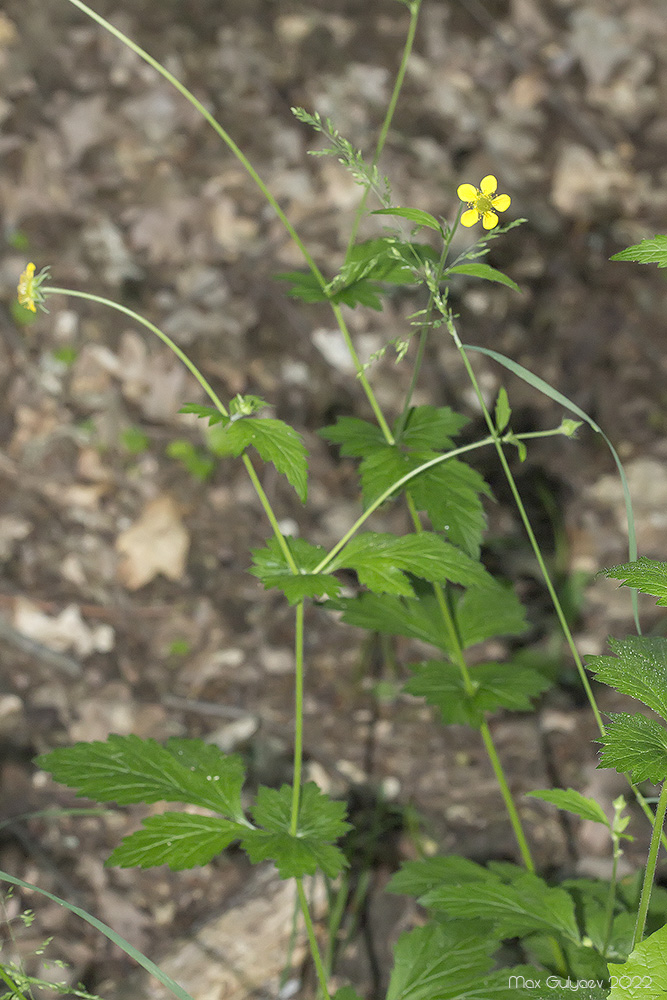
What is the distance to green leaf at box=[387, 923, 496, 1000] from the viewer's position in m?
1.30

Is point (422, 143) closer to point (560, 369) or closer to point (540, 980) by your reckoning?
point (560, 369)

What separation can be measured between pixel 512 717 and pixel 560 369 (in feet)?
4.65

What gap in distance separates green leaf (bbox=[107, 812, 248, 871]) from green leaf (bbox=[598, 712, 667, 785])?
22.3 inches

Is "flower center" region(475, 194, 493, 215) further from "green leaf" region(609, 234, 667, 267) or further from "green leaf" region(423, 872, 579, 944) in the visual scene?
"green leaf" region(423, 872, 579, 944)

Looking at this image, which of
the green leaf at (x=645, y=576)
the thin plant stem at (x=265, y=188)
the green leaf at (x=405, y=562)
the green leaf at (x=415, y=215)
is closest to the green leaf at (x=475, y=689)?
the green leaf at (x=405, y=562)

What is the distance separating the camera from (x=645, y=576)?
981 mm

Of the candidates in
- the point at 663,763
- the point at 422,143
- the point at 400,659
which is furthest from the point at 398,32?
the point at 663,763

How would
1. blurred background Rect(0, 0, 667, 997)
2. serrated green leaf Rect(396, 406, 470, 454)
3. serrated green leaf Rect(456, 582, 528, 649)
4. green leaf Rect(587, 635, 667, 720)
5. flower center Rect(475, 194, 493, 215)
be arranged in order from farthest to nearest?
blurred background Rect(0, 0, 667, 997) < serrated green leaf Rect(456, 582, 528, 649) < serrated green leaf Rect(396, 406, 470, 454) < flower center Rect(475, 194, 493, 215) < green leaf Rect(587, 635, 667, 720)

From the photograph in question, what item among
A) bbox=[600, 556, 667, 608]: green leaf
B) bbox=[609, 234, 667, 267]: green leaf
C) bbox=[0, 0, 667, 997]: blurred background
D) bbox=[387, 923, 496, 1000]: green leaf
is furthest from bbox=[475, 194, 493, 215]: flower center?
bbox=[0, 0, 667, 997]: blurred background

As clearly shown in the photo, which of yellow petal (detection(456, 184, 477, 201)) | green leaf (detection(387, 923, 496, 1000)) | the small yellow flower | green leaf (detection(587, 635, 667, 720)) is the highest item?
yellow petal (detection(456, 184, 477, 201))

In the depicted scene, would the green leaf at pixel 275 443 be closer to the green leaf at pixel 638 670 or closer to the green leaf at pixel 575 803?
the green leaf at pixel 638 670

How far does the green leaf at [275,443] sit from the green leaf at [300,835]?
0.50 m

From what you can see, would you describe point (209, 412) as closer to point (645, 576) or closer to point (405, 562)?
point (405, 562)

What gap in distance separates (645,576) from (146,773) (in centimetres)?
79
